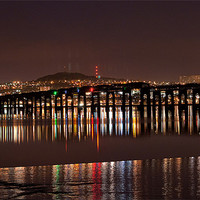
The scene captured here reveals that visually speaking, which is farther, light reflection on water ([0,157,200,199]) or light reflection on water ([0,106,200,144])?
light reflection on water ([0,106,200,144])

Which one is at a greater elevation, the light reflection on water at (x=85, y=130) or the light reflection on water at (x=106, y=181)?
the light reflection on water at (x=85, y=130)

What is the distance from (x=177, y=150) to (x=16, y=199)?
9774mm

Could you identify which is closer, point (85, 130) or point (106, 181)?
point (106, 181)

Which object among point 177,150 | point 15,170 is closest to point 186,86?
point 177,150

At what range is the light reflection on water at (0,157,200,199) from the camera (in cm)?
827

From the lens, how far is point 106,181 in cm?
948

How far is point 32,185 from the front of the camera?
9172 millimetres

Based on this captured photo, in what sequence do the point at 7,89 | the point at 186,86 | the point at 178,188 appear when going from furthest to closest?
the point at 7,89, the point at 186,86, the point at 178,188

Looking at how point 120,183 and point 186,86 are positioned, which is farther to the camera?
point 186,86

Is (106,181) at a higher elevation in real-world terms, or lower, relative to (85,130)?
lower

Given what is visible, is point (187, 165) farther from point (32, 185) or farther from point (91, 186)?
point (32, 185)

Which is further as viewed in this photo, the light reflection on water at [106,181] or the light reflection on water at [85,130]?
the light reflection on water at [85,130]

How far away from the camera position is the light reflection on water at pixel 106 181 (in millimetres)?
8273

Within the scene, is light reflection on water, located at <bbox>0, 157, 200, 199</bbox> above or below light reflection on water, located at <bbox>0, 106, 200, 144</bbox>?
below
